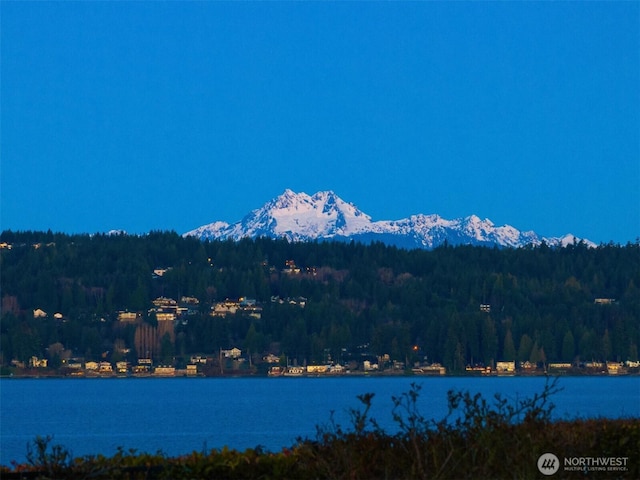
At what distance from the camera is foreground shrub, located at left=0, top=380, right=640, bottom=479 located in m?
20.1

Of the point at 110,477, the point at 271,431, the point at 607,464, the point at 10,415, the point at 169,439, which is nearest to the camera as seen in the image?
the point at 110,477

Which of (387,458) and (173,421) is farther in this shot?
(173,421)

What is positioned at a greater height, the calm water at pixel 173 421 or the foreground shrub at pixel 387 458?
the foreground shrub at pixel 387 458

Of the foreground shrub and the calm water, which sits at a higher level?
the foreground shrub

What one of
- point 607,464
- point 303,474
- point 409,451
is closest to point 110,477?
point 303,474

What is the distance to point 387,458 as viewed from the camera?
2088 centimetres

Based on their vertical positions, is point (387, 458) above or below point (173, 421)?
above

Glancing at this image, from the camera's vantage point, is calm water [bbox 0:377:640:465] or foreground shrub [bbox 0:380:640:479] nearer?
foreground shrub [bbox 0:380:640:479]

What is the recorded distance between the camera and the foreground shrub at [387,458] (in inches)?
790

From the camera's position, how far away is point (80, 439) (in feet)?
A: 313

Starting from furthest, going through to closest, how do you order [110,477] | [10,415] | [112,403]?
[112,403] → [10,415] → [110,477]

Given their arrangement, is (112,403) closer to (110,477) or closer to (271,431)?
(271,431)

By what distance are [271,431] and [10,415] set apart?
51827 mm

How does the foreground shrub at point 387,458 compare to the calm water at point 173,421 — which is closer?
the foreground shrub at point 387,458
